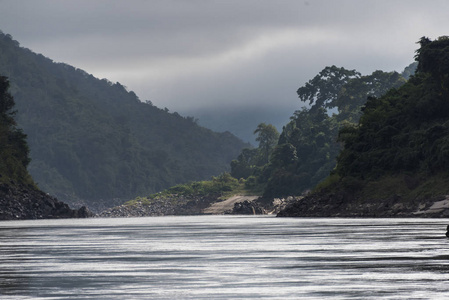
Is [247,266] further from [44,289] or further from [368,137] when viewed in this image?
[368,137]

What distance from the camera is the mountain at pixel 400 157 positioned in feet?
376

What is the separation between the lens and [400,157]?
12544 cm

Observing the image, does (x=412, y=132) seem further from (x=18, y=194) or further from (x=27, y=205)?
(x=18, y=194)

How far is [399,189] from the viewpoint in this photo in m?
119

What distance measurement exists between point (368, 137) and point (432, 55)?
18.2m

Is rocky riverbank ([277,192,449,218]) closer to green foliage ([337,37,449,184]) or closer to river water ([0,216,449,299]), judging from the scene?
green foliage ([337,37,449,184])

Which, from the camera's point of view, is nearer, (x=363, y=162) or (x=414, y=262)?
(x=414, y=262)

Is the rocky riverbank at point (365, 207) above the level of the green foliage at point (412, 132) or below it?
below

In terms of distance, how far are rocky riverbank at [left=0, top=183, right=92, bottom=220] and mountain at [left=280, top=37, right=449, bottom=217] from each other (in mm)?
57726

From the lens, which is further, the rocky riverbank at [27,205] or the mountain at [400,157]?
the rocky riverbank at [27,205]

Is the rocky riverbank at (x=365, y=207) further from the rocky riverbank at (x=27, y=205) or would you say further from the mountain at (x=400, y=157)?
the rocky riverbank at (x=27, y=205)

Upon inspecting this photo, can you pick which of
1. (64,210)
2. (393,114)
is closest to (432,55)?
(393,114)

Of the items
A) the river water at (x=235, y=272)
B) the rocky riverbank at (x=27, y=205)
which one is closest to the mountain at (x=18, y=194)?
the rocky riverbank at (x=27, y=205)

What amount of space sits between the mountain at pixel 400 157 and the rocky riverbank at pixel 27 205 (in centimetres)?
5773
